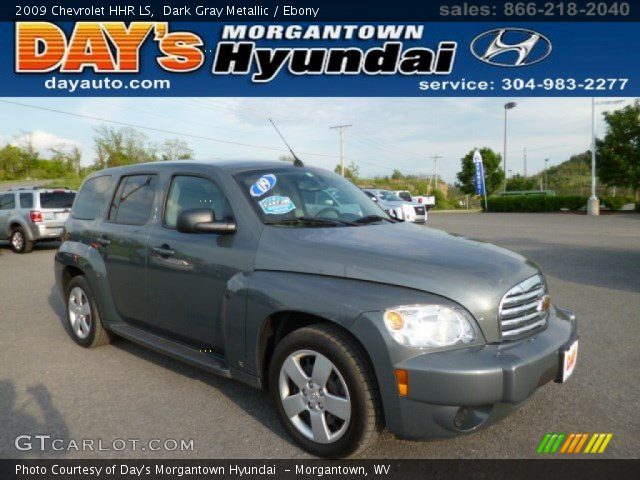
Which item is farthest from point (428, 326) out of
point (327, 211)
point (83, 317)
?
point (83, 317)

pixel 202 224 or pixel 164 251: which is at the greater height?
pixel 202 224

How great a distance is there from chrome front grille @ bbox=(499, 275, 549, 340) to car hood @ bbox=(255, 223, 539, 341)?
0.05 m

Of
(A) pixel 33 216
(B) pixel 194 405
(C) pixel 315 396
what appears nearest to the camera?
(C) pixel 315 396

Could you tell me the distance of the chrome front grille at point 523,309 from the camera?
2.65m

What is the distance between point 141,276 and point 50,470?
1547 millimetres

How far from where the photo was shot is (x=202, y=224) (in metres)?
3.22

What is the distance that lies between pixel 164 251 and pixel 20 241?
12.2 m

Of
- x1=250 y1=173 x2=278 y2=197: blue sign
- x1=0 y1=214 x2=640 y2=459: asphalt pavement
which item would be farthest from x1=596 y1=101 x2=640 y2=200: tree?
x1=250 y1=173 x2=278 y2=197: blue sign

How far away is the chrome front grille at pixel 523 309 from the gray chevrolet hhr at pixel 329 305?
0.4 inches

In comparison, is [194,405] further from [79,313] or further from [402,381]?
[79,313]

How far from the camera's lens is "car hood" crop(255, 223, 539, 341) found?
2.59 meters

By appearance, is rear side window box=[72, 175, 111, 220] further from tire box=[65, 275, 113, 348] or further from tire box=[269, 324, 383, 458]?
tire box=[269, 324, 383, 458]

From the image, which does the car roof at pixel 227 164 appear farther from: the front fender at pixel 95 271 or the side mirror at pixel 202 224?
the front fender at pixel 95 271
